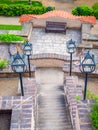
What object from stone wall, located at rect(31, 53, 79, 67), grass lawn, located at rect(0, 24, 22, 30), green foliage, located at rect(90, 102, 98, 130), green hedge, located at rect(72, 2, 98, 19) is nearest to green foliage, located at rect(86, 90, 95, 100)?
green foliage, located at rect(90, 102, 98, 130)

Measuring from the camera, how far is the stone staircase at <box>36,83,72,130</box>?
10.7 metres

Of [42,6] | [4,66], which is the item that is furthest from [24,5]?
[4,66]

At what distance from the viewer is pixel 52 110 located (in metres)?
11.6

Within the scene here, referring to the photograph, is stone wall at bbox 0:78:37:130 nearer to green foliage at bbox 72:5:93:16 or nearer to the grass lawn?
the grass lawn

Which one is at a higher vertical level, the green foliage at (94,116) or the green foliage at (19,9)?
the green foliage at (19,9)

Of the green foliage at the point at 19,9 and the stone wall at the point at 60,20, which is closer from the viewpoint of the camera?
the stone wall at the point at 60,20

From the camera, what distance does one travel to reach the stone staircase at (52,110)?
10.7m

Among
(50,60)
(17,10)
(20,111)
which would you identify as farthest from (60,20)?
(20,111)

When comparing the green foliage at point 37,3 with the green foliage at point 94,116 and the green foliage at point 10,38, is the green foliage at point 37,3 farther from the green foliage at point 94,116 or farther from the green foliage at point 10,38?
the green foliage at point 94,116

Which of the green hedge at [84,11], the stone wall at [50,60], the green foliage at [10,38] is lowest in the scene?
the stone wall at [50,60]

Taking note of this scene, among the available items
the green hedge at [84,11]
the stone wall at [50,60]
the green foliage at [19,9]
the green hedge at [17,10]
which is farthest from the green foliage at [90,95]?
the green hedge at [17,10]

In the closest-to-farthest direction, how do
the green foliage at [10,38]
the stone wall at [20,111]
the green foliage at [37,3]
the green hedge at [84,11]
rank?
the stone wall at [20,111] < the green foliage at [10,38] < the green hedge at [84,11] < the green foliage at [37,3]

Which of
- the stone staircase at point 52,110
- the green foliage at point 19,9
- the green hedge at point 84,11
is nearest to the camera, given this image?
the stone staircase at point 52,110

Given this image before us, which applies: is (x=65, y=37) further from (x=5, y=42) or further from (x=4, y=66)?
(x=4, y=66)
